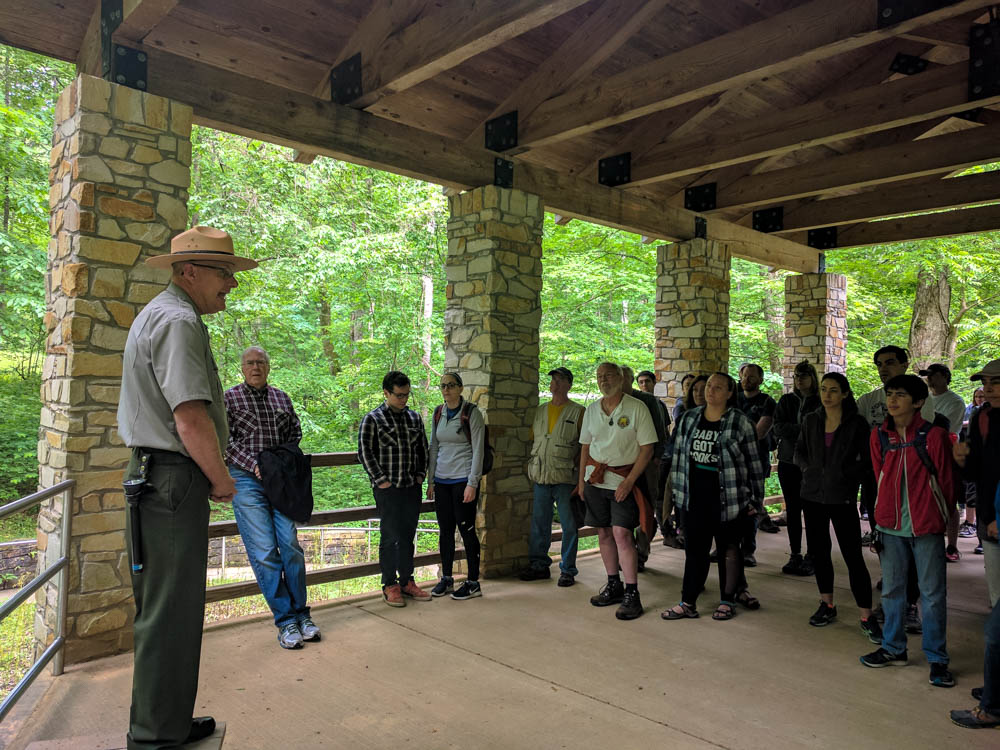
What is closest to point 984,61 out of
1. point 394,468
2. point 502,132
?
point 502,132

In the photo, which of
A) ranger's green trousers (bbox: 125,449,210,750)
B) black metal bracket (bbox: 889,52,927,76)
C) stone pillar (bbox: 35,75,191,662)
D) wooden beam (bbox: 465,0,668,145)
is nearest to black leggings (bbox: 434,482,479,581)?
stone pillar (bbox: 35,75,191,662)

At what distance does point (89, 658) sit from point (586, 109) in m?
4.51

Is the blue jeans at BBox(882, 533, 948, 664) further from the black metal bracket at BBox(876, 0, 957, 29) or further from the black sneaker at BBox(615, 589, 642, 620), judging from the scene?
the black metal bracket at BBox(876, 0, 957, 29)

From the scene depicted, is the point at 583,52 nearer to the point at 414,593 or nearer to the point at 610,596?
the point at 610,596

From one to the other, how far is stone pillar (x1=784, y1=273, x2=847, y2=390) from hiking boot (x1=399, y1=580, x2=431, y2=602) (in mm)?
6163

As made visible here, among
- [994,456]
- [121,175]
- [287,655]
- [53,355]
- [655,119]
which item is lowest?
[287,655]

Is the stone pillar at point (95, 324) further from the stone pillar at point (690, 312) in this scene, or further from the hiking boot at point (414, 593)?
the stone pillar at point (690, 312)

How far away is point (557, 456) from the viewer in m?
5.24

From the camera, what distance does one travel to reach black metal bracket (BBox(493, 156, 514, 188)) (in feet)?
18.5

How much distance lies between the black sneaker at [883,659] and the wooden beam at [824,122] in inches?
133

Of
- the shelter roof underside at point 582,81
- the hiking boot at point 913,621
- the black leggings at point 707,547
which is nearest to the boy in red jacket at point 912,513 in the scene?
the hiking boot at point 913,621

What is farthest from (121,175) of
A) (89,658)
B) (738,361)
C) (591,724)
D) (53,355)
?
(738,361)

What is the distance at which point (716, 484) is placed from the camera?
4.35 m

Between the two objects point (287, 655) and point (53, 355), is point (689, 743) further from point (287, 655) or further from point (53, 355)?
point (53, 355)
